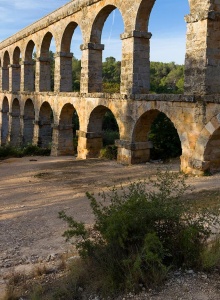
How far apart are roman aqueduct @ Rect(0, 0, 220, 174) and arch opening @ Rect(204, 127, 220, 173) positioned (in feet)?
0.08

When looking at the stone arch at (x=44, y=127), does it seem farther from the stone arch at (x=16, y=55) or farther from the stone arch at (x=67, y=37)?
the stone arch at (x=16, y=55)

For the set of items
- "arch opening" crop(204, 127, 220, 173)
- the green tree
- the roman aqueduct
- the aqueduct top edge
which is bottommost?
"arch opening" crop(204, 127, 220, 173)

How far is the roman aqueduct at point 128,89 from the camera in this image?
842 cm

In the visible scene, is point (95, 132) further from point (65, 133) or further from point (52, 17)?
point (52, 17)

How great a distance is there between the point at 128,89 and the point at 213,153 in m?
3.78

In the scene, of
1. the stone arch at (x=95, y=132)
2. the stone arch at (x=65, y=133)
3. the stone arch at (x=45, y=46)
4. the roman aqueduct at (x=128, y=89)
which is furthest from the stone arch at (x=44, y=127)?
the stone arch at (x=95, y=132)

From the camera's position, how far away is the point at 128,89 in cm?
1107

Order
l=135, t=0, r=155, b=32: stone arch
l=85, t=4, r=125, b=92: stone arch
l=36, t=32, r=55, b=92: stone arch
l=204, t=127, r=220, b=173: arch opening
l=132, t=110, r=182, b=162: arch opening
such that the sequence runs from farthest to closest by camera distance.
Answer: l=36, t=32, r=55, b=92: stone arch → l=132, t=110, r=182, b=162: arch opening → l=85, t=4, r=125, b=92: stone arch → l=135, t=0, r=155, b=32: stone arch → l=204, t=127, r=220, b=173: arch opening

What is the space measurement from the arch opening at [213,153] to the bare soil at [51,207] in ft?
1.13

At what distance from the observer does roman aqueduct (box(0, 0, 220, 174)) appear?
8.42 m

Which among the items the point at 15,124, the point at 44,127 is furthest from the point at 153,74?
the point at 44,127

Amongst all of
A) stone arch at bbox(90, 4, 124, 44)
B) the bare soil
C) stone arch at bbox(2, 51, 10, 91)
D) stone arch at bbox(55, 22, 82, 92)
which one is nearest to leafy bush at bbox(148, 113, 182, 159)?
the bare soil

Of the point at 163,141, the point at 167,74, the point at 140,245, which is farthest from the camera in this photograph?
the point at 167,74

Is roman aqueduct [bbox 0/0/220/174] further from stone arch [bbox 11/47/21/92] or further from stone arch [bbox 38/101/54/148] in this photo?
stone arch [bbox 11/47/21/92]
